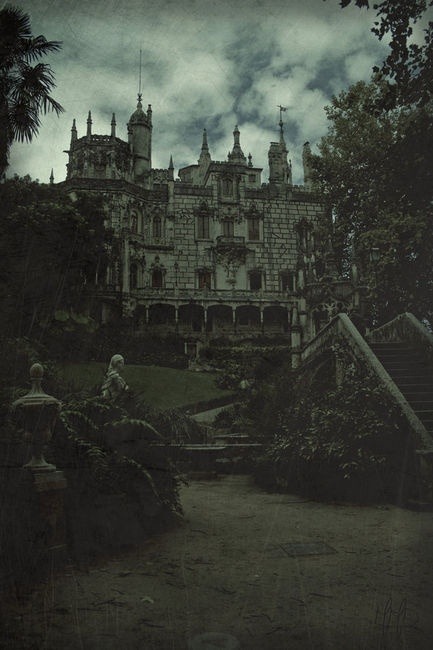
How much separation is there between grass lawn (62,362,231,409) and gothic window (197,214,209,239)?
771 inches

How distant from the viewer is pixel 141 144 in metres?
45.7

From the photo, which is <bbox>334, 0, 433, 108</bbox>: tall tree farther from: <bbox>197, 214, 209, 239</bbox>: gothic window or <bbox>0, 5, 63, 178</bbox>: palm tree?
<bbox>197, 214, 209, 239</bbox>: gothic window

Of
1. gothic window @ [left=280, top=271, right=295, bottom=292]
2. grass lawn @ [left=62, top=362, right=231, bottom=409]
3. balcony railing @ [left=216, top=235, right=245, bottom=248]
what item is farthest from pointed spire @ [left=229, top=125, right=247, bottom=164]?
grass lawn @ [left=62, top=362, right=231, bottom=409]

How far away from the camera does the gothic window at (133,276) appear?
135ft

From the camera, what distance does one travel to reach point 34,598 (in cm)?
367

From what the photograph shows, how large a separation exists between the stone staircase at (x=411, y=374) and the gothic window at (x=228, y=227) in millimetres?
33411

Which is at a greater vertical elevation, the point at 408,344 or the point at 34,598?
the point at 408,344

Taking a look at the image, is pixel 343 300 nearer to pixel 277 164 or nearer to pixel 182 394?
pixel 182 394

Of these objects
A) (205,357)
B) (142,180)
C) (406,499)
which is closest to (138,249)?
(142,180)

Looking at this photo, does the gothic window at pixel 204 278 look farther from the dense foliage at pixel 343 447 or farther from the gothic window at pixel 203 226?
the dense foliage at pixel 343 447

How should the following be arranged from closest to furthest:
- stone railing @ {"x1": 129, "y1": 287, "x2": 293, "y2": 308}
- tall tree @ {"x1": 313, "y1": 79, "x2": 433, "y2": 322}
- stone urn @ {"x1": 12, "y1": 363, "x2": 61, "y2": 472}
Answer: stone urn @ {"x1": 12, "y1": 363, "x2": 61, "y2": 472}
tall tree @ {"x1": 313, "y1": 79, "x2": 433, "y2": 322}
stone railing @ {"x1": 129, "y1": 287, "x2": 293, "y2": 308}

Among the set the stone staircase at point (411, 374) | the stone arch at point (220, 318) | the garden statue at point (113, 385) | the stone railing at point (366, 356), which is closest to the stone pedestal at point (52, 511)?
the garden statue at point (113, 385)

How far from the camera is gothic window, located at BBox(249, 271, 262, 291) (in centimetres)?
4438

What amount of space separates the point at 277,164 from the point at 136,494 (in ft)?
170
